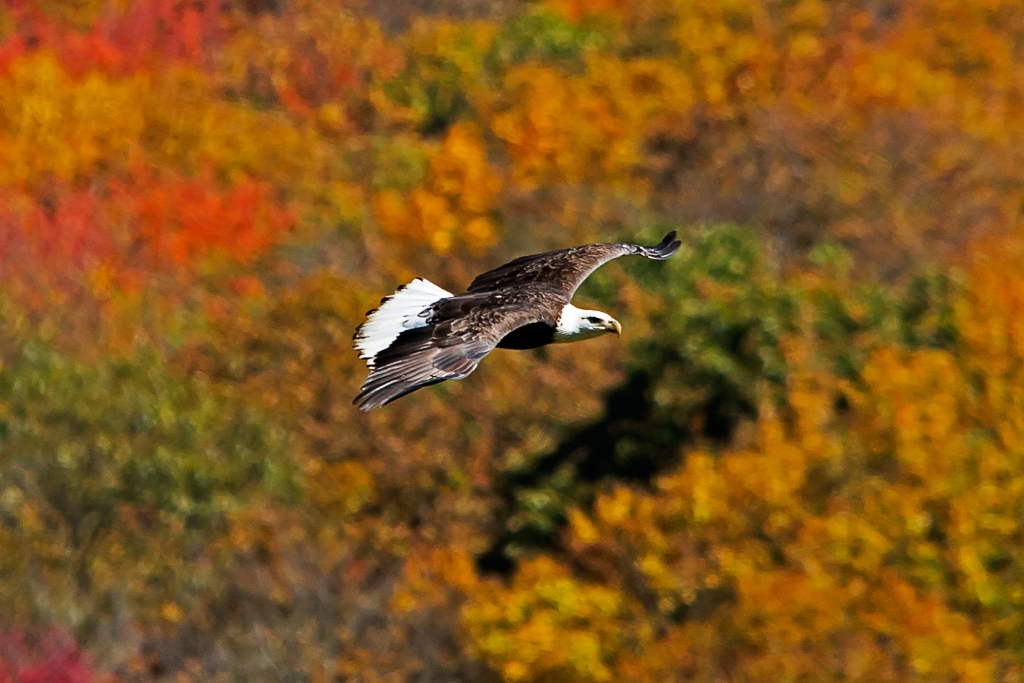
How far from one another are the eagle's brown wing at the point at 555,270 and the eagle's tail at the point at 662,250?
83 mm

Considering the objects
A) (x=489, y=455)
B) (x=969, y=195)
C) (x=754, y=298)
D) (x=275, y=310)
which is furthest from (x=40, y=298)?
(x=969, y=195)

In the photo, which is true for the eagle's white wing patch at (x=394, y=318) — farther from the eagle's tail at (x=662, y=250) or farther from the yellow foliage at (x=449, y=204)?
the yellow foliage at (x=449, y=204)

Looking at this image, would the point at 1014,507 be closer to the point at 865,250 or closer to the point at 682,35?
the point at 865,250

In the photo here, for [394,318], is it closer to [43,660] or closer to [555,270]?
[555,270]

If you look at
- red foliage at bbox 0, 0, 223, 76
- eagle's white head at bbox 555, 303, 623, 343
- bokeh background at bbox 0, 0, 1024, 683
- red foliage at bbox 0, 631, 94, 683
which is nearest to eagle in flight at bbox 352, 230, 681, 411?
eagle's white head at bbox 555, 303, 623, 343

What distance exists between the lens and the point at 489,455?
742 inches

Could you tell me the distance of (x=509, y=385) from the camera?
19.4 m

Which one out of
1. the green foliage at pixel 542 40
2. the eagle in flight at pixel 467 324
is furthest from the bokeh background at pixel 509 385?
the eagle in flight at pixel 467 324

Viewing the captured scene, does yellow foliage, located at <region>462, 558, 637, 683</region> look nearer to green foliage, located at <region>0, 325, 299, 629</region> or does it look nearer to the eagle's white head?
green foliage, located at <region>0, 325, 299, 629</region>

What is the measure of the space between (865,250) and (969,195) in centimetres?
249

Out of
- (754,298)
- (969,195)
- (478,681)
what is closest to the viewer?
(478,681)

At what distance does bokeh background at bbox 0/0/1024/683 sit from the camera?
15.4m

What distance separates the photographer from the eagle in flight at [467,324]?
9586 millimetres

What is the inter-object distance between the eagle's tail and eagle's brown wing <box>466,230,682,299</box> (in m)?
0.08
